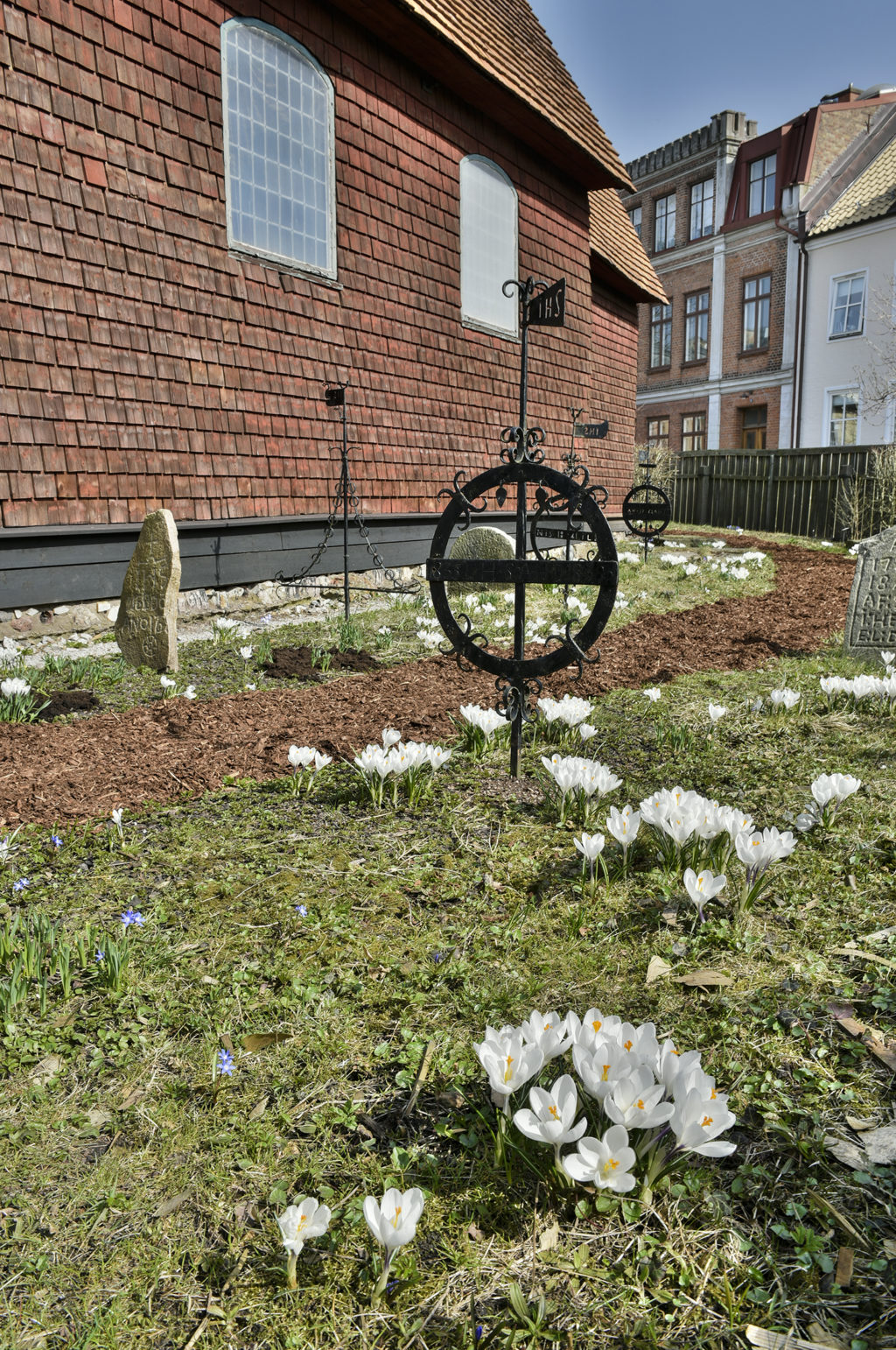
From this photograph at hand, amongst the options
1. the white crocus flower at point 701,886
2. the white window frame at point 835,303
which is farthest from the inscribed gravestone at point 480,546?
the white window frame at point 835,303

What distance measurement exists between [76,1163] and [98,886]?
1.30 meters

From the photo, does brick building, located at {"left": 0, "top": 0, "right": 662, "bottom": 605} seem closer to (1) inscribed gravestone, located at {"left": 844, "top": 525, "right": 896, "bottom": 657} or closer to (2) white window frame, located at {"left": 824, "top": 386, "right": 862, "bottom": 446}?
(1) inscribed gravestone, located at {"left": 844, "top": 525, "right": 896, "bottom": 657}

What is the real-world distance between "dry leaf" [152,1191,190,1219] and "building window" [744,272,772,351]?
31235 millimetres

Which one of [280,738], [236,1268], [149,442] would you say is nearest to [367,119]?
[149,442]

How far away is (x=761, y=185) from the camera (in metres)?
28.3

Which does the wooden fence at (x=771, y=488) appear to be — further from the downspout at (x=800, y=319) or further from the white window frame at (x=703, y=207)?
the white window frame at (x=703, y=207)

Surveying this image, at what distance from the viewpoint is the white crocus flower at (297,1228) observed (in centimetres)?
145

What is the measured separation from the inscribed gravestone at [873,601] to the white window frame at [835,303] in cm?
2285

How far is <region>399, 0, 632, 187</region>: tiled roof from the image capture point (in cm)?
989

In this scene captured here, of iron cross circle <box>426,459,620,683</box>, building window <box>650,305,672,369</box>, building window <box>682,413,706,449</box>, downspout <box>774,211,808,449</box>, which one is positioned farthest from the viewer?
building window <box>650,305,672,369</box>

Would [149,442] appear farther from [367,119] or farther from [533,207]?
[533,207]

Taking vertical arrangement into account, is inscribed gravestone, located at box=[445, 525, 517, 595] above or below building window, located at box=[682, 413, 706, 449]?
below

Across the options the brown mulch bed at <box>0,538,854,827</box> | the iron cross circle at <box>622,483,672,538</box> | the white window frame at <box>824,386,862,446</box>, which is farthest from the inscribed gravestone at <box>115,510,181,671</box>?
the white window frame at <box>824,386,862,446</box>

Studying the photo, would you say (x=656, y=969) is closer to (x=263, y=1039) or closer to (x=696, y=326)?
(x=263, y=1039)
